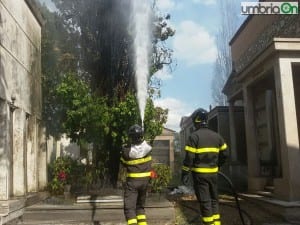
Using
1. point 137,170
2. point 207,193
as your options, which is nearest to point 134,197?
point 137,170

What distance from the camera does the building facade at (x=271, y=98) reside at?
10.5 meters

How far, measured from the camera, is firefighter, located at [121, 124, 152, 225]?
24.1 feet

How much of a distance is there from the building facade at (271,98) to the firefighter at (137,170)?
444cm

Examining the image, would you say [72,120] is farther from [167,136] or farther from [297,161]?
[167,136]

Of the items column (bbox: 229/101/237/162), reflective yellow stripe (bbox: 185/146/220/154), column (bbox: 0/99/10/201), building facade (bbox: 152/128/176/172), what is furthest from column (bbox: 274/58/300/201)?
building facade (bbox: 152/128/176/172)

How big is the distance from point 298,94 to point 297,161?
4.24 metres

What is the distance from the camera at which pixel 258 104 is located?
16266 mm

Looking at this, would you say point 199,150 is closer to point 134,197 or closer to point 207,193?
point 207,193

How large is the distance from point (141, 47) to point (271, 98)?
523 cm

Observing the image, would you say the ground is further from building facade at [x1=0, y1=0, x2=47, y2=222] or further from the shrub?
building facade at [x1=0, y1=0, x2=47, y2=222]

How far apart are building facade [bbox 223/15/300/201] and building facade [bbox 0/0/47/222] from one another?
6.40 metres

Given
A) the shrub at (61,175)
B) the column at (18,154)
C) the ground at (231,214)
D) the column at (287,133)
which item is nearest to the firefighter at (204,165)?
the ground at (231,214)

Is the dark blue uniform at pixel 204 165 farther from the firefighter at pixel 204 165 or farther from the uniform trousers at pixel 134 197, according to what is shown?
the uniform trousers at pixel 134 197

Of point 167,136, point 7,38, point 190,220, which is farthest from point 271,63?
point 167,136
